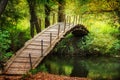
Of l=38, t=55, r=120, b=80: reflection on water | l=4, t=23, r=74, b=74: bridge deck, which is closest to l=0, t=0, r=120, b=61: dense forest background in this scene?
l=38, t=55, r=120, b=80: reflection on water

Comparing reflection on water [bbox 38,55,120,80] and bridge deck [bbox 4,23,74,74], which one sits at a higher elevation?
bridge deck [bbox 4,23,74,74]

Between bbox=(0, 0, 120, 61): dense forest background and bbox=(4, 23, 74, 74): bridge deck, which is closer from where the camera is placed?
bbox=(4, 23, 74, 74): bridge deck

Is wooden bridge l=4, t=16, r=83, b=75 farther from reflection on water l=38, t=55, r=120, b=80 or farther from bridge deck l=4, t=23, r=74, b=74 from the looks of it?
reflection on water l=38, t=55, r=120, b=80

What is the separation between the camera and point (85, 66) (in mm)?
26109

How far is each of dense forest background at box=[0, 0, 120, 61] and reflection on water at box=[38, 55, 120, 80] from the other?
1.83m

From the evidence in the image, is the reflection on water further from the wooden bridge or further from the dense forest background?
the wooden bridge

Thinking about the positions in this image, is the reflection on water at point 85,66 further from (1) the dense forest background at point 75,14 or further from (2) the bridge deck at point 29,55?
(2) the bridge deck at point 29,55

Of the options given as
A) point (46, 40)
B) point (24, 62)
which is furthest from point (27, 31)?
point (24, 62)

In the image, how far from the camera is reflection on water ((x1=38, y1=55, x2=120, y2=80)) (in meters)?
22.6

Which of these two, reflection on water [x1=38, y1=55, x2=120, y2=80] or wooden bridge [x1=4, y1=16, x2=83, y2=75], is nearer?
wooden bridge [x1=4, y1=16, x2=83, y2=75]

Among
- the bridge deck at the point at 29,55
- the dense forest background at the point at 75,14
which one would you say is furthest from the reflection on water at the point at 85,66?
the bridge deck at the point at 29,55

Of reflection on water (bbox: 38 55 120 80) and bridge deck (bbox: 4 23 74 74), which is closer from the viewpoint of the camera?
bridge deck (bbox: 4 23 74 74)

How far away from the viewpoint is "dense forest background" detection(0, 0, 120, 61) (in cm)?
2259

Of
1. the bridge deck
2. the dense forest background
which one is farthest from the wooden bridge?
the dense forest background
